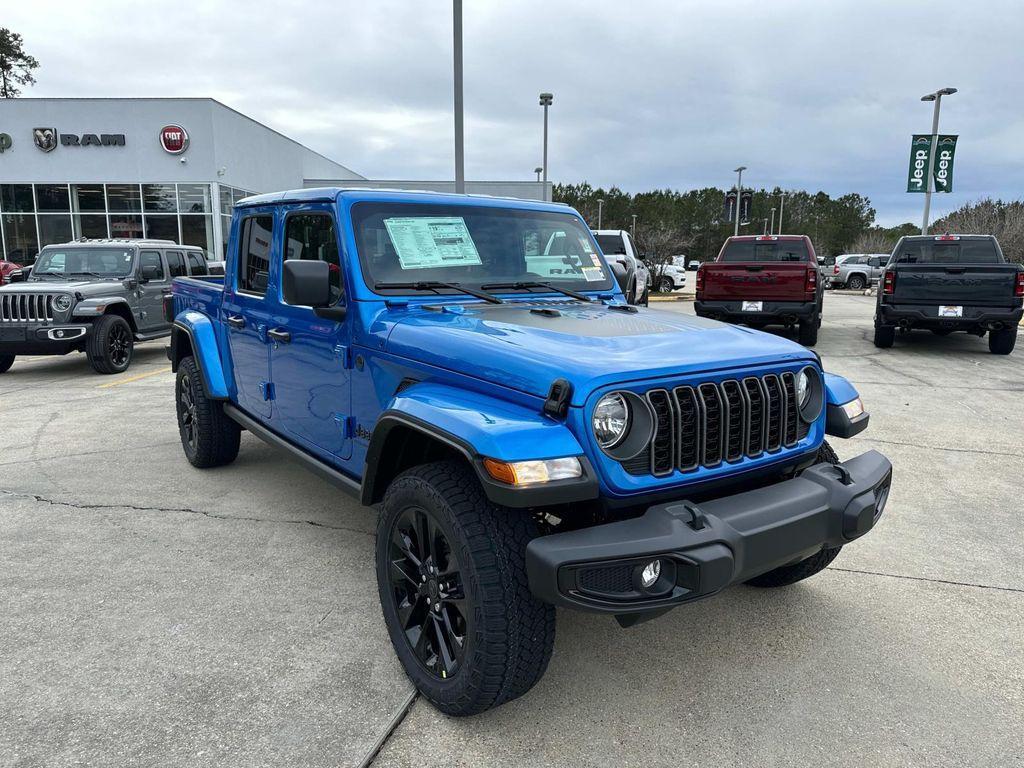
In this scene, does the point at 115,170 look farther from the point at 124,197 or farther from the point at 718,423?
the point at 718,423

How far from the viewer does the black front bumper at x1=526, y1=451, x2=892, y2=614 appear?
2115 millimetres

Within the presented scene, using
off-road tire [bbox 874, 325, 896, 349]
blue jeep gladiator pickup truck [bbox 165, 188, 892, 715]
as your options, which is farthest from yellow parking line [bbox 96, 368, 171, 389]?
off-road tire [bbox 874, 325, 896, 349]

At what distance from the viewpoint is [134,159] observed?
26859 millimetres

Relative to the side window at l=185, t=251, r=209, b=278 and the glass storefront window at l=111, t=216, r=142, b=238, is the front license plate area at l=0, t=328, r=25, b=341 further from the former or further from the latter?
the glass storefront window at l=111, t=216, r=142, b=238

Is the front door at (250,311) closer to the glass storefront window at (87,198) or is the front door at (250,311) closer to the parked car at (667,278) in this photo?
the parked car at (667,278)

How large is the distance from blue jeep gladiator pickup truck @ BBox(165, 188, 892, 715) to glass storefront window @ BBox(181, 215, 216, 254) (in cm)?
2613

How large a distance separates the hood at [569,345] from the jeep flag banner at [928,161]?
24556mm

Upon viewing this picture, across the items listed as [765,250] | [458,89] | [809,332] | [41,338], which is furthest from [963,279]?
[41,338]

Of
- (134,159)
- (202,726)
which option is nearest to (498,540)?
(202,726)

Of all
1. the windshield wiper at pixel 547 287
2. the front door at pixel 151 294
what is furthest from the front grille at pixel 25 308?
the windshield wiper at pixel 547 287

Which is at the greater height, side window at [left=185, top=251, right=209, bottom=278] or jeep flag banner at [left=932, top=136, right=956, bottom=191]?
jeep flag banner at [left=932, top=136, right=956, bottom=191]

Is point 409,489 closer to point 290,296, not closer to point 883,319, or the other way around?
point 290,296

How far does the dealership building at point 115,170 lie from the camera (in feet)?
86.4

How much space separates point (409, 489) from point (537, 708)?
93cm
